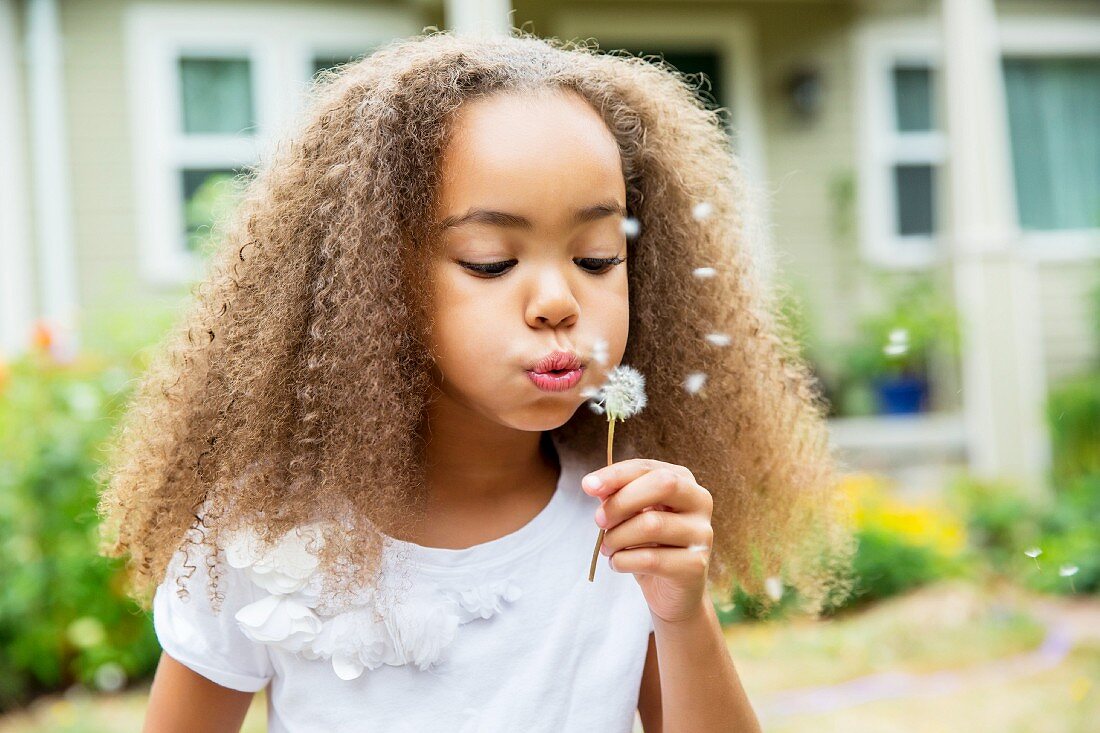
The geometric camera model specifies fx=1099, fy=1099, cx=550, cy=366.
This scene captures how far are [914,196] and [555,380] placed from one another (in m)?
7.83

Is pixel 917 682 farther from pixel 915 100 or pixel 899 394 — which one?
pixel 915 100

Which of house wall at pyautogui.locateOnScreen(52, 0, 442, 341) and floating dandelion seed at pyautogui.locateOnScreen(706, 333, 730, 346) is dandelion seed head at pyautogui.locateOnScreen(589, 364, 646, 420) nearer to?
floating dandelion seed at pyautogui.locateOnScreen(706, 333, 730, 346)

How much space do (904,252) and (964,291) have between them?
1.47m

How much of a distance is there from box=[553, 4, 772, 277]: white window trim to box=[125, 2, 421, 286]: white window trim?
1247 mm

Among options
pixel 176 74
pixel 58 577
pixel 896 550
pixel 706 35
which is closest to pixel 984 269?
pixel 896 550

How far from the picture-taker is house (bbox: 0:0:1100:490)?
673cm

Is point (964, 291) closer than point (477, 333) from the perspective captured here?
No

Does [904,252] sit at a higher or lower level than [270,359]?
higher

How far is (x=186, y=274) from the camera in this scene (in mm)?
6879

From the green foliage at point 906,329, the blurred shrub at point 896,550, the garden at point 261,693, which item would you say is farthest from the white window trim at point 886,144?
the garden at point 261,693

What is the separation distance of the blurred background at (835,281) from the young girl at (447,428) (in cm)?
160

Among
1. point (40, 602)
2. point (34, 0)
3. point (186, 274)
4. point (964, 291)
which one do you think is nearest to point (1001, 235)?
point (964, 291)

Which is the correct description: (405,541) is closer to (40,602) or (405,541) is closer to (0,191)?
(40,602)

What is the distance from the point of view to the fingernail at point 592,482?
1167mm
